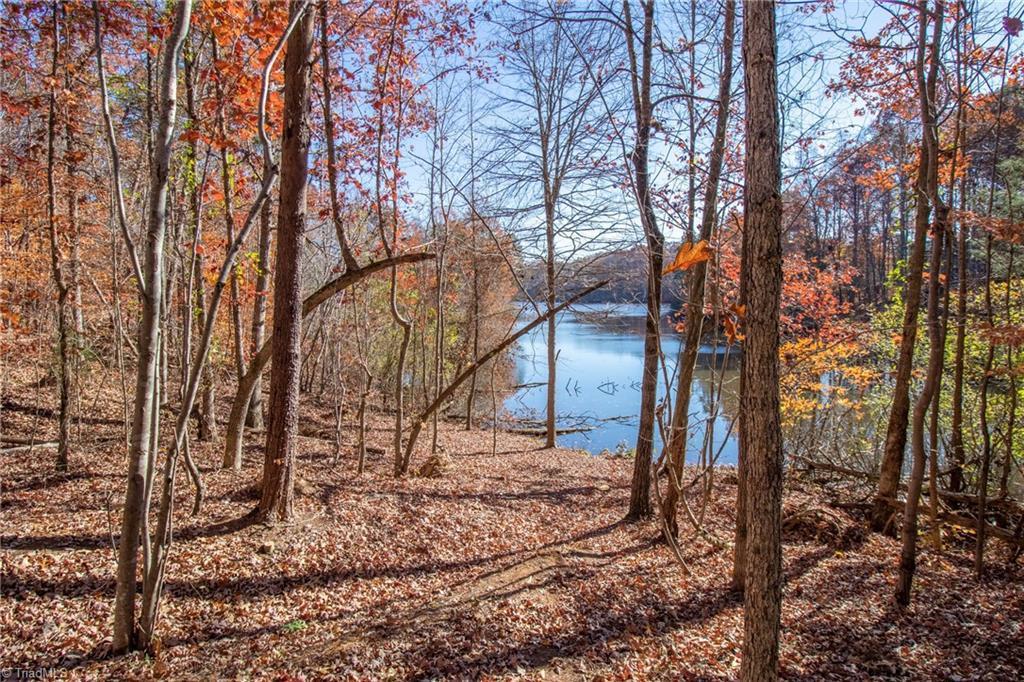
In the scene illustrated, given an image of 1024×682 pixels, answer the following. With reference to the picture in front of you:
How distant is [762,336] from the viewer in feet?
10.0

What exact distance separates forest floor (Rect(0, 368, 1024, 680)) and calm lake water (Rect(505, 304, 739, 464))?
3.57 metres

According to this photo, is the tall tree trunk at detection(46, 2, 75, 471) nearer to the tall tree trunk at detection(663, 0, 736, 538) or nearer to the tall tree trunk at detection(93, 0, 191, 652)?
the tall tree trunk at detection(93, 0, 191, 652)

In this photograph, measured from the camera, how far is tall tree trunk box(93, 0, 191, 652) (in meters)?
3.12

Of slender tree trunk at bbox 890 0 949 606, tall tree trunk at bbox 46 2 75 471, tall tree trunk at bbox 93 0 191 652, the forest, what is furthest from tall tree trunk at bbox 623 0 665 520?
tall tree trunk at bbox 46 2 75 471

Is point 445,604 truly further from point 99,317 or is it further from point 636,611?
point 99,317

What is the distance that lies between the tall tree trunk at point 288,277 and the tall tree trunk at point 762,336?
4.34m

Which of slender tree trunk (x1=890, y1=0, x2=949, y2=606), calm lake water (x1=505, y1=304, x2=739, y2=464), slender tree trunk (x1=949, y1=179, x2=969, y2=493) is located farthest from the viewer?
calm lake water (x1=505, y1=304, x2=739, y2=464)

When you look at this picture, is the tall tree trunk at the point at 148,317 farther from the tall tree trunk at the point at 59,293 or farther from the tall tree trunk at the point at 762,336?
the tall tree trunk at the point at 59,293

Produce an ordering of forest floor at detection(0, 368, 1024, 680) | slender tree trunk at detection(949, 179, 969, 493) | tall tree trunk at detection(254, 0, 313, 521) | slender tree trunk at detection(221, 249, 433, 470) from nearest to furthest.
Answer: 1. forest floor at detection(0, 368, 1024, 680)
2. tall tree trunk at detection(254, 0, 313, 521)
3. slender tree trunk at detection(221, 249, 433, 470)
4. slender tree trunk at detection(949, 179, 969, 493)

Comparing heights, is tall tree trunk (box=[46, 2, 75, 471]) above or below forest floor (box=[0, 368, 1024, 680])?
above

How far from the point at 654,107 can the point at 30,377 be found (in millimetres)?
13882

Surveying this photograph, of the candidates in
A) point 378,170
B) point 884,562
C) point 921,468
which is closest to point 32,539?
point 378,170

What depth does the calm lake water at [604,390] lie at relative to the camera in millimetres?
12164

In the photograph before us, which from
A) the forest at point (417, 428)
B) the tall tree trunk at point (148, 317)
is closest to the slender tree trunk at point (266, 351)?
the forest at point (417, 428)
